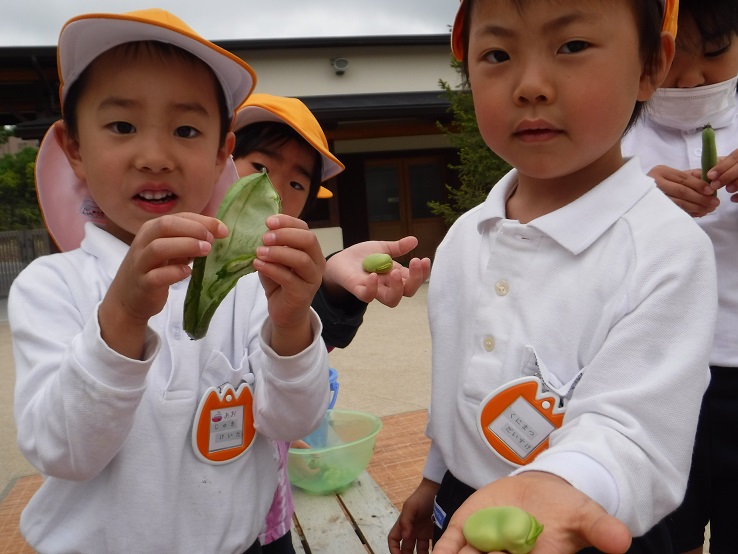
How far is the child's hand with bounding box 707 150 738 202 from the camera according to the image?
5.07 ft

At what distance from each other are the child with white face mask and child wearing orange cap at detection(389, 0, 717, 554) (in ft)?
1.23

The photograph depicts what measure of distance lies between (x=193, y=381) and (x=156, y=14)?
88 cm

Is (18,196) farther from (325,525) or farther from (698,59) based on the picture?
(698,59)

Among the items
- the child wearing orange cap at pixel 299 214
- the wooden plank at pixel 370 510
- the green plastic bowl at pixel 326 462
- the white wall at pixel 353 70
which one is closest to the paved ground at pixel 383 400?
the wooden plank at pixel 370 510

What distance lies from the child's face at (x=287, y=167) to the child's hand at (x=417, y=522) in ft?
3.92

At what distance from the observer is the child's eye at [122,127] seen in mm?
1397

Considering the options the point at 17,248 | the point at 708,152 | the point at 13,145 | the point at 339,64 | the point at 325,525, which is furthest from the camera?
the point at 13,145

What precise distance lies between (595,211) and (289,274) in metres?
0.64

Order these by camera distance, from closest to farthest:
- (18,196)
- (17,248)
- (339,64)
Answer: (339,64) < (17,248) < (18,196)

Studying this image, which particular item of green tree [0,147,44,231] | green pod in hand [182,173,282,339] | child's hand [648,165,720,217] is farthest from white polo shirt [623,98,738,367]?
green tree [0,147,44,231]

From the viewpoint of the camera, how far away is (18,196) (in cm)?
1909

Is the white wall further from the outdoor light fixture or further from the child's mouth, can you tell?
the child's mouth

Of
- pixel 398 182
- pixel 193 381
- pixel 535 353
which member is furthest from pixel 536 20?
pixel 398 182

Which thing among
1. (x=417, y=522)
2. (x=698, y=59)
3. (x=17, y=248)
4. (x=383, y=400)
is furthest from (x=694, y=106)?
(x=17, y=248)
